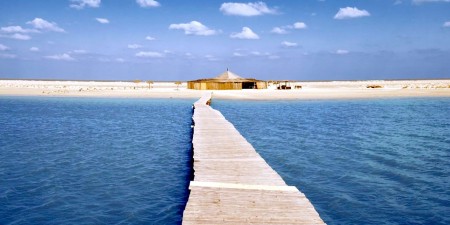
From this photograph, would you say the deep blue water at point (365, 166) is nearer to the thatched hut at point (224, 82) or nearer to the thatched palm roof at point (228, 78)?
the thatched hut at point (224, 82)

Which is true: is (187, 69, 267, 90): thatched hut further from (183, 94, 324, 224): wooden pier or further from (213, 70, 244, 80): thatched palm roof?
(183, 94, 324, 224): wooden pier

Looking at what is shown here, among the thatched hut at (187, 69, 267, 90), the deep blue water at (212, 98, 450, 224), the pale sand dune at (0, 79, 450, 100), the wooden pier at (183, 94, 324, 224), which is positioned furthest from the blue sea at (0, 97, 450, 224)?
the thatched hut at (187, 69, 267, 90)

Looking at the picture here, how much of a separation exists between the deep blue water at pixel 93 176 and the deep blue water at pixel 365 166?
3.34 m

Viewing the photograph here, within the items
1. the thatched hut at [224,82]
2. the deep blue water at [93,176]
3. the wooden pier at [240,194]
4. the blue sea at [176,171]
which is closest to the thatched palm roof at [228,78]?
the thatched hut at [224,82]

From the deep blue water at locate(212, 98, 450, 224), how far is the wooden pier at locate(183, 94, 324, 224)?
120 cm

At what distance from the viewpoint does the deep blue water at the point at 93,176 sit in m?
8.09

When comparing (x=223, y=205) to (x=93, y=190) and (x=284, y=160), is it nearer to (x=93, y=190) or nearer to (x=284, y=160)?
(x=93, y=190)

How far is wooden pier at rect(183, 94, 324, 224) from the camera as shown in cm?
625

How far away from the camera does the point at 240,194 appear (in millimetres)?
7523

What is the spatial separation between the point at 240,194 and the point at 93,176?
5253 millimetres

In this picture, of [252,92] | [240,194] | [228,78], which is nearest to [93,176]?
[240,194]

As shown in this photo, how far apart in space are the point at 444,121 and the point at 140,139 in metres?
18.9

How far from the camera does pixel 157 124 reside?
2320 cm

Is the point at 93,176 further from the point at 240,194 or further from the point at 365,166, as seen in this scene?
the point at 365,166
